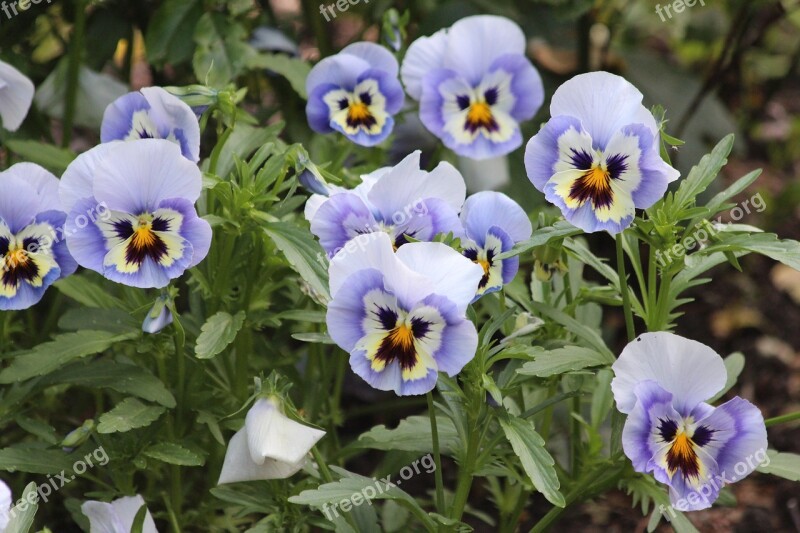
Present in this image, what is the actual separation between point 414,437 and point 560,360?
29 centimetres

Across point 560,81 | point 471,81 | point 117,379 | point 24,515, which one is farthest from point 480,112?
point 24,515

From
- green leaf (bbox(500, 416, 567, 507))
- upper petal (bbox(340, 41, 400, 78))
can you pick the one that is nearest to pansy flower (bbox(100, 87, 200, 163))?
upper petal (bbox(340, 41, 400, 78))

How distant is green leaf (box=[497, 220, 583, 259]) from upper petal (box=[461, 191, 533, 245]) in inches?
1.4

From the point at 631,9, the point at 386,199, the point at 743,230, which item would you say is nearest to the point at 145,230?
the point at 386,199

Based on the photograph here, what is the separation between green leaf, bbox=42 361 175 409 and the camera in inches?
59.3

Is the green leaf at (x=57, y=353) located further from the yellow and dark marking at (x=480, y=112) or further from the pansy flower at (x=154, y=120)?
the yellow and dark marking at (x=480, y=112)

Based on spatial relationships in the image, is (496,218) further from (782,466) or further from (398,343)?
(782,466)

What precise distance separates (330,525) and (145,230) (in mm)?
486

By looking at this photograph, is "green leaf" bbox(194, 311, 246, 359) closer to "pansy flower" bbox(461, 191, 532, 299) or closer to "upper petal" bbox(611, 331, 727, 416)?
"pansy flower" bbox(461, 191, 532, 299)

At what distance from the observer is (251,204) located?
4.83ft

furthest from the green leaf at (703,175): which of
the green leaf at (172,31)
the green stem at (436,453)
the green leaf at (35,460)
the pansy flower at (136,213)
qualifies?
the green leaf at (172,31)

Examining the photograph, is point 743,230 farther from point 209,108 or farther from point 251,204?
point 209,108

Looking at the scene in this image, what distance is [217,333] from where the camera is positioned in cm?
146

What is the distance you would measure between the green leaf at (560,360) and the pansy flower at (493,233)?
118 millimetres
